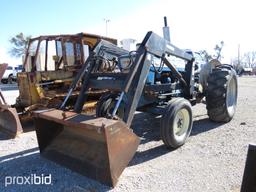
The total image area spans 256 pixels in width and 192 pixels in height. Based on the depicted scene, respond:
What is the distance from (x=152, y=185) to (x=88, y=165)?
2.94 feet

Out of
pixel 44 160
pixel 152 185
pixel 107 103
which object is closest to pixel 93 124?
pixel 152 185

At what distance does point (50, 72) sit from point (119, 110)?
10.7 feet

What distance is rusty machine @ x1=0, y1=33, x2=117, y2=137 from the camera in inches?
283

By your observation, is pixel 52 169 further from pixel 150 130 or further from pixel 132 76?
pixel 150 130

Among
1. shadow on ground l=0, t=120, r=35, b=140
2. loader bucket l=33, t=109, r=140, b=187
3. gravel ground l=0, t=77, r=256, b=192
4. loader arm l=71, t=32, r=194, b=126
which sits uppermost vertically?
loader arm l=71, t=32, r=194, b=126

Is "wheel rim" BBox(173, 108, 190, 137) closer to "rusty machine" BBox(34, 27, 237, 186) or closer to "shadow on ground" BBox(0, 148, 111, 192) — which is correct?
"rusty machine" BBox(34, 27, 237, 186)

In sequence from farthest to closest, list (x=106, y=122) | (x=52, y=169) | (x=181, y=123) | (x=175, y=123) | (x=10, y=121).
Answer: (x=10, y=121) → (x=181, y=123) → (x=175, y=123) → (x=52, y=169) → (x=106, y=122)

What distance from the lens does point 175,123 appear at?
482 cm

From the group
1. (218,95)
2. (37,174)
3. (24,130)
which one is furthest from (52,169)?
(218,95)

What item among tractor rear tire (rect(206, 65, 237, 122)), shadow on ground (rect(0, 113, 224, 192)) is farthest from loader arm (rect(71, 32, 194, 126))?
tractor rear tire (rect(206, 65, 237, 122))

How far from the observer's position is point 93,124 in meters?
3.38

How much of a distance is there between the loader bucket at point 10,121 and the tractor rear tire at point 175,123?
121 inches

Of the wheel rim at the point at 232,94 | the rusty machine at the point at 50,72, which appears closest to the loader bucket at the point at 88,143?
the rusty machine at the point at 50,72

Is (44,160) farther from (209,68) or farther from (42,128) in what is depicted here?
(209,68)
